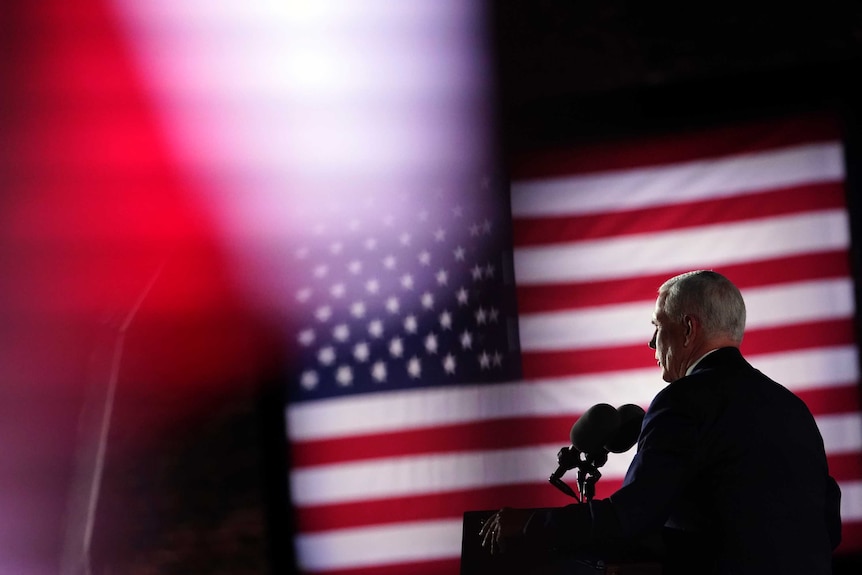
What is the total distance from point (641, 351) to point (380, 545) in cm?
117

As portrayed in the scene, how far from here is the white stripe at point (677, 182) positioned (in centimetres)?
259

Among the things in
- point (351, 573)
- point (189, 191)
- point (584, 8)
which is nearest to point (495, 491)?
point (351, 573)

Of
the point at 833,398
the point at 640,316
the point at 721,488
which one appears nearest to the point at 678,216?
the point at 640,316

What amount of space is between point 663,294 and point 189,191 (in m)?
1.92

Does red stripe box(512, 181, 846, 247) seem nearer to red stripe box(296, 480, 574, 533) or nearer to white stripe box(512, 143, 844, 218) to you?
white stripe box(512, 143, 844, 218)

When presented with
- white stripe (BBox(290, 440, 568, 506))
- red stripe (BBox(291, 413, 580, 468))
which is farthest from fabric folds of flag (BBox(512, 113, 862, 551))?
white stripe (BBox(290, 440, 568, 506))

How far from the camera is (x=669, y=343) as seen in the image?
1.53m

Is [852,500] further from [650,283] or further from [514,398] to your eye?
[514,398]

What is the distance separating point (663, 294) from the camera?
153 cm

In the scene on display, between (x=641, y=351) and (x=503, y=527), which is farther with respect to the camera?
(x=641, y=351)

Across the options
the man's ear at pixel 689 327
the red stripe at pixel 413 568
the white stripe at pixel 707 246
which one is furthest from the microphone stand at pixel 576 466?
the red stripe at pixel 413 568

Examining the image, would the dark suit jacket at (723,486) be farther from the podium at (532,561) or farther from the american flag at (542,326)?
the american flag at (542,326)

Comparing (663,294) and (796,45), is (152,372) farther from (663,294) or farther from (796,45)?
(796,45)

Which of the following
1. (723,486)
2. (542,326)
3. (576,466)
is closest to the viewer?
(723,486)
